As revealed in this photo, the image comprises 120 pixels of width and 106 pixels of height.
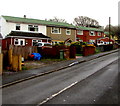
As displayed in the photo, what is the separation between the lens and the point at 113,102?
251 inches

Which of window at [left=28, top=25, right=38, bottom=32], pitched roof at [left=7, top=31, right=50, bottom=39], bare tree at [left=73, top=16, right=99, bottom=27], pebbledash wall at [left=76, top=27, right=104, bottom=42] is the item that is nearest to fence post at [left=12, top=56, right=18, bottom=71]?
pitched roof at [left=7, top=31, right=50, bottom=39]

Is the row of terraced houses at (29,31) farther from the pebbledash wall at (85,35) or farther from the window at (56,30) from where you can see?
the pebbledash wall at (85,35)

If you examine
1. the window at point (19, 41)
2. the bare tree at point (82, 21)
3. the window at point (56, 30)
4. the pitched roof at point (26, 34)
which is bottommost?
the window at point (19, 41)

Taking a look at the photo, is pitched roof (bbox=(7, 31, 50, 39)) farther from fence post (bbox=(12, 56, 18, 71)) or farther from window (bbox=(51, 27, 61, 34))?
fence post (bbox=(12, 56, 18, 71))

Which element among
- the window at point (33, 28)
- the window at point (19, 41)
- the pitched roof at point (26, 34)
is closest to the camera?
the window at point (19, 41)

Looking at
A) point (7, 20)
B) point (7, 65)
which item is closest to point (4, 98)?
point (7, 65)

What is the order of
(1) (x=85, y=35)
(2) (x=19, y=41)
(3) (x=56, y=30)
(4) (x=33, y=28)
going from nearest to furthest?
(2) (x=19, y=41) < (4) (x=33, y=28) < (3) (x=56, y=30) < (1) (x=85, y=35)

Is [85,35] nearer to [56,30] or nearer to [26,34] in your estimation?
[56,30]

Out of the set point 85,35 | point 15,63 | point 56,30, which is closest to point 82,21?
point 85,35

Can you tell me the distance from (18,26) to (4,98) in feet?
87.1

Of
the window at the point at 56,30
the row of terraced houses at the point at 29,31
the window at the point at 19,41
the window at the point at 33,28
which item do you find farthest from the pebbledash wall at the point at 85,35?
the window at the point at 19,41

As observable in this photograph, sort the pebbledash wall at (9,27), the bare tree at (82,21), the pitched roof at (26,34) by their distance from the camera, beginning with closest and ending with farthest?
1. the pitched roof at (26,34)
2. the pebbledash wall at (9,27)
3. the bare tree at (82,21)

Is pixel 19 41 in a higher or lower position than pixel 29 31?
lower

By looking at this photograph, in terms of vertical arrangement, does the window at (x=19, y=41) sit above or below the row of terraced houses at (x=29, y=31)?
below
